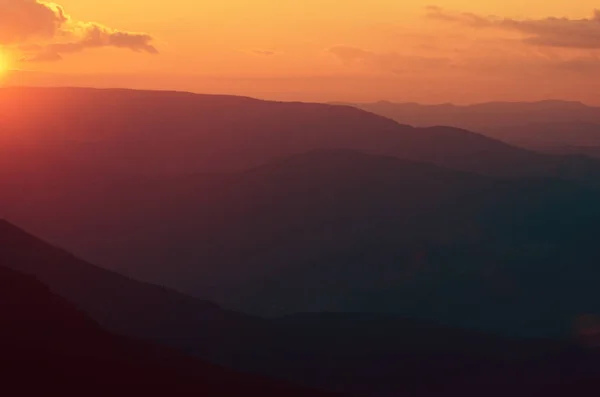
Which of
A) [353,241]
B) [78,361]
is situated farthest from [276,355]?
[353,241]

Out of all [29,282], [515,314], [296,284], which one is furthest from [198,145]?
[29,282]

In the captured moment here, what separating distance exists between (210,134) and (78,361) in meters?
126

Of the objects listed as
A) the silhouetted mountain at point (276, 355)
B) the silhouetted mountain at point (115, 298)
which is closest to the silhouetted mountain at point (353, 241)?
the silhouetted mountain at point (276, 355)

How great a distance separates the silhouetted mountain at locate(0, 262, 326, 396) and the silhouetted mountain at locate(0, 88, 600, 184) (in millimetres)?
90893

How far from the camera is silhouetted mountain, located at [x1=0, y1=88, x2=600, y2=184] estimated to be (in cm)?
13600

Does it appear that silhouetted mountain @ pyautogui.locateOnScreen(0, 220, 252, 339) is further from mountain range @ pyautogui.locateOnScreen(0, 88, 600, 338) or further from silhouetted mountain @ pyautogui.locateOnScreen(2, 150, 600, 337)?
silhouetted mountain @ pyautogui.locateOnScreen(2, 150, 600, 337)

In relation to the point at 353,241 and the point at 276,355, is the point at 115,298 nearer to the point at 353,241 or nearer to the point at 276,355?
the point at 276,355

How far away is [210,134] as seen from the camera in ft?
495

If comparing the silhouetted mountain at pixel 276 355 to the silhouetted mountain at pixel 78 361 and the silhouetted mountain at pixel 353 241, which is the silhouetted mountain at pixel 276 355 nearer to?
the silhouetted mountain at pixel 78 361

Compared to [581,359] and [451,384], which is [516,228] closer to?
[581,359]

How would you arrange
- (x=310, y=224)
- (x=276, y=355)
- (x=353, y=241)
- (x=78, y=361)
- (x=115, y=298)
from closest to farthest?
(x=78, y=361) < (x=276, y=355) < (x=115, y=298) < (x=353, y=241) < (x=310, y=224)

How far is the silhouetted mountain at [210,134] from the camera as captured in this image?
136000 mm

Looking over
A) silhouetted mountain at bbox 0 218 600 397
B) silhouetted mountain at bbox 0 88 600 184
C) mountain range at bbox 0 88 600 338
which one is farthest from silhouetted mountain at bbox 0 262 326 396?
silhouetted mountain at bbox 0 88 600 184

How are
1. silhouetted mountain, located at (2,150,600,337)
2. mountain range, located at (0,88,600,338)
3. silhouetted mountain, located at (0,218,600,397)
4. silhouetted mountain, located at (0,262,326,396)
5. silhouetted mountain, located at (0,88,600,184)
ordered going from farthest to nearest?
silhouetted mountain, located at (0,88,600,184) < mountain range, located at (0,88,600,338) < silhouetted mountain, located at (2,150,600,337) < silhouetted mountain, located at (0,218,600,397) < silhouetted mountain, located at (0,262,326,396)
